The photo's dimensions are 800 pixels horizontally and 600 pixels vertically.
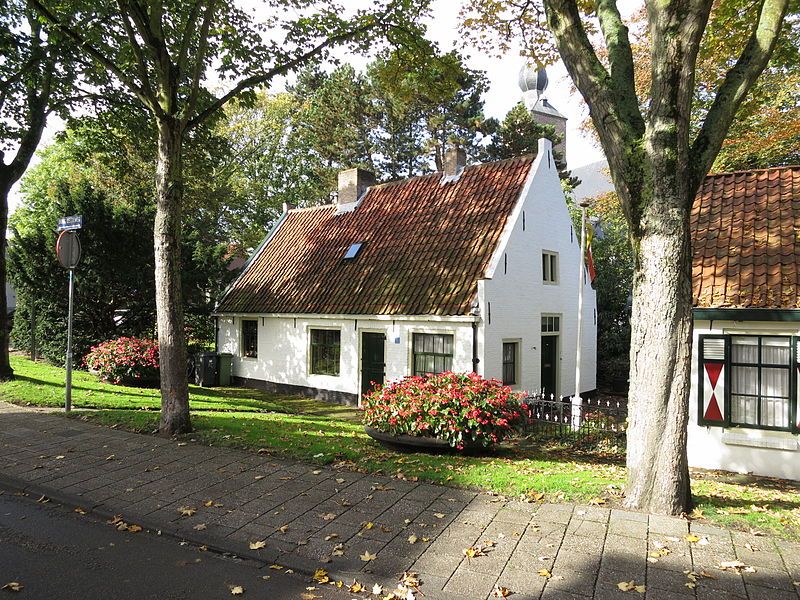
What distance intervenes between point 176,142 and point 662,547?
886 centimetres

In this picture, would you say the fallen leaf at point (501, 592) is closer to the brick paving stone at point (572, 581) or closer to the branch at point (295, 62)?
the brick paving stone at point (572, 581)

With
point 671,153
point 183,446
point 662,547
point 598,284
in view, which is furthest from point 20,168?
point 598,284

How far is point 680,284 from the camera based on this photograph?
18.2 ft

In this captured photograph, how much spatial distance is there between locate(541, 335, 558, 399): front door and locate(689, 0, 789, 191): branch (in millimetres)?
10359

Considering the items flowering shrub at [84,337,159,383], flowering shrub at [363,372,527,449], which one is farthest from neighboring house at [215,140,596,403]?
flowering shrub at [363,372,527,449]

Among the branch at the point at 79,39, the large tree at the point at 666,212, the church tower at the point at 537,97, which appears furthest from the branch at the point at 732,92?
the church tower at the point at 537,97

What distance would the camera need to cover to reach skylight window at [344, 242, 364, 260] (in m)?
16.9

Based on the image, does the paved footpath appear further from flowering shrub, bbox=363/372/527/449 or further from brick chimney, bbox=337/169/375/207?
brick chimney, bbox=337/169/375/207

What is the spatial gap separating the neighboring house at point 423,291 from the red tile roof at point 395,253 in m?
0.04

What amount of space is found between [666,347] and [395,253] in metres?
10.8

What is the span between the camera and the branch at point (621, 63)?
19.3 ft

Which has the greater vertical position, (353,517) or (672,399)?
(672,399)

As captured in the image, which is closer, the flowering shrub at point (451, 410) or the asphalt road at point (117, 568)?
the asphalt road at point (117, 568)

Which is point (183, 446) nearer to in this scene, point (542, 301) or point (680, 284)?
point (680, 284)
